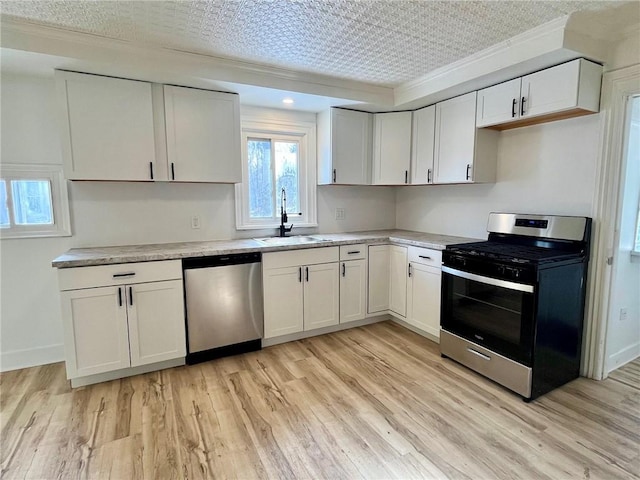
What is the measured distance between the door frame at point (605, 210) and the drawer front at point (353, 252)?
184 cm

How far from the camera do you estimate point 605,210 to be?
238 centimetres

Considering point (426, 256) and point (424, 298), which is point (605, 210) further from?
point (424, 298)

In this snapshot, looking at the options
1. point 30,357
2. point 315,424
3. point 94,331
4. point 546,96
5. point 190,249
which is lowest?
point 315,424

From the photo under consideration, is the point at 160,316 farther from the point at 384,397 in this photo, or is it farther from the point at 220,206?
the point at 384,397

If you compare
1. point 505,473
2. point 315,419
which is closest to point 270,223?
point 315,419

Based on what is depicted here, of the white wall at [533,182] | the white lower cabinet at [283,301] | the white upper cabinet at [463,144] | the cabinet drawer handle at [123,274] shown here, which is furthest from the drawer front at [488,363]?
the cabinet drawer handle at [123,274]

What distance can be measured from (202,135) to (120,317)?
1.60 meters

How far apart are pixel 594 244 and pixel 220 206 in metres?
3.12

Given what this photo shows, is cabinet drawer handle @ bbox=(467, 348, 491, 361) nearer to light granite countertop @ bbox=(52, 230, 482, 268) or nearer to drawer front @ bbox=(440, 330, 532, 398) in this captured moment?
drawer front @ bbox=(440, 330, 532, 398)

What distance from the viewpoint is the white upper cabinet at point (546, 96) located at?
2244 millimetres

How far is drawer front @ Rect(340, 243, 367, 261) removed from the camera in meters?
3.35

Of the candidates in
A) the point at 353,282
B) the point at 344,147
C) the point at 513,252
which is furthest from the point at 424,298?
the point at 344,147

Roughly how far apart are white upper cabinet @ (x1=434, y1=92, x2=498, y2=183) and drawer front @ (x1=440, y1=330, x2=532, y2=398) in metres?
1.43

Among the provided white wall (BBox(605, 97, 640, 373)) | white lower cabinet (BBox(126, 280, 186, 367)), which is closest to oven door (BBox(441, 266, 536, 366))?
white wall (BBox(605, 97, 640, 373))
